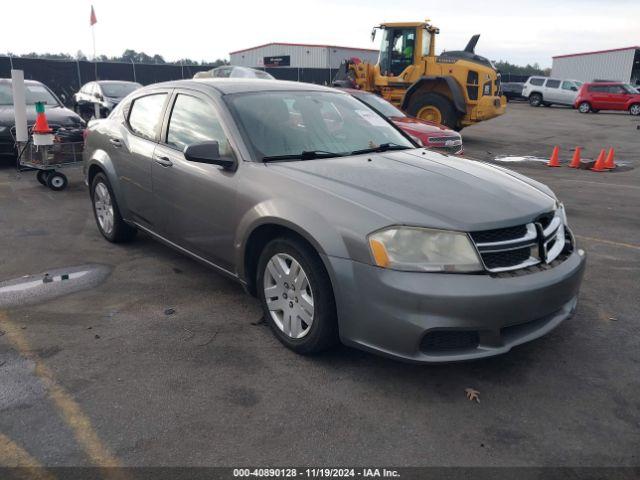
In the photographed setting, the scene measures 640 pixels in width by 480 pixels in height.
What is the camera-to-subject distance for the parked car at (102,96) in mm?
15781

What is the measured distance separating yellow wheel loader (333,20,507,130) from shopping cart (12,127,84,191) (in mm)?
9168

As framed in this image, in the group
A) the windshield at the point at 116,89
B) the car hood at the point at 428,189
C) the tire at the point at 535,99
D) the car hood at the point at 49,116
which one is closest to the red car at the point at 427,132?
the car hood at the point at 49,116

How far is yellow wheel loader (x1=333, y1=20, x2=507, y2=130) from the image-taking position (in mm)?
15055

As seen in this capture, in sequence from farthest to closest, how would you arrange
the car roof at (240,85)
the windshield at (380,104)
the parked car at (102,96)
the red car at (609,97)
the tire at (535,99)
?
the tire at (535,99), the red car at (609,97), the parked car at (102,96), the windshield at (380,104), the car roof at (240,85)

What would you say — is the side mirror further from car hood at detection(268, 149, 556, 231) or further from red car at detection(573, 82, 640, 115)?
red car at detection(573, 82, 640, 115)

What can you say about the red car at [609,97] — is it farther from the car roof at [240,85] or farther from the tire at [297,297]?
the tire at [297,297]

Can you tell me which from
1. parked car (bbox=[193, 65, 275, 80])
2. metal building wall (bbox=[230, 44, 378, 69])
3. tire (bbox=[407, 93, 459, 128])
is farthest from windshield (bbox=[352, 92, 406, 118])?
metal building wall (bbox=[230, 44, 378, 69])

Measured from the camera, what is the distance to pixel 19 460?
8.65 ft

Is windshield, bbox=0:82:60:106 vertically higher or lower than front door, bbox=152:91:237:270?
higher

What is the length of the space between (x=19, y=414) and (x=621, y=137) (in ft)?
66.5

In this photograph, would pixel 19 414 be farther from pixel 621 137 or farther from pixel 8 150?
pixel 621 137

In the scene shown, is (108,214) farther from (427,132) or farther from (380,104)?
(380,104)

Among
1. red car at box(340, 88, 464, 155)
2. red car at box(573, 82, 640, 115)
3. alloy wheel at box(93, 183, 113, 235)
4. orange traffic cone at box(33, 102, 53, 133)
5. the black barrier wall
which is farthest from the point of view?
red car at box(573, 82, 640, 115)

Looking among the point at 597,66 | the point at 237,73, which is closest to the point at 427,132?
the point at 237,73
